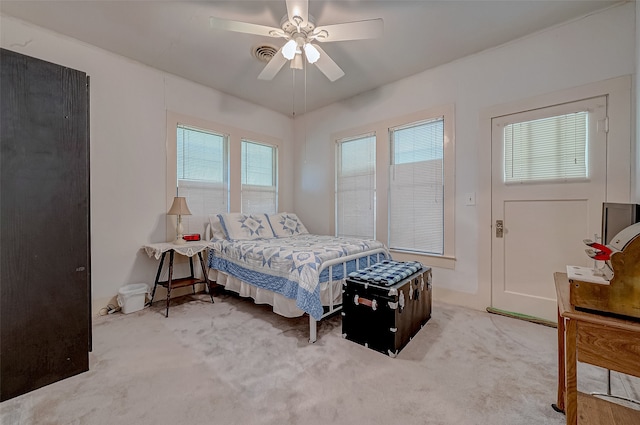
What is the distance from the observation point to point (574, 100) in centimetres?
230

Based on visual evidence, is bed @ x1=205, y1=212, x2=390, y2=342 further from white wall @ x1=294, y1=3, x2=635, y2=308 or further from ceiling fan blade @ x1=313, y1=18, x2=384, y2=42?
ceiling fan blade @ x1=313, y1=18, x2=384, y2=42

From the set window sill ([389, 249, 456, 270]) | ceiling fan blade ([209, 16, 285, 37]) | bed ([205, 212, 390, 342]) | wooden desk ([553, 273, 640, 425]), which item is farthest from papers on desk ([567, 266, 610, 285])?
ceiling fan blade ([209, 16, 285, 37])

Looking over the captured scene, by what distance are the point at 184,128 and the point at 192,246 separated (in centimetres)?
156

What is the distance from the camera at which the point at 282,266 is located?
2.37 metres

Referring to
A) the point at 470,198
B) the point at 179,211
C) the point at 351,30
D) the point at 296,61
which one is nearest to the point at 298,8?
the point at 351,30

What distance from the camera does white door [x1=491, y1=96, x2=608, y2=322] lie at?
225cm

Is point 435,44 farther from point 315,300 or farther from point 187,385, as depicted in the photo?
point 187,385

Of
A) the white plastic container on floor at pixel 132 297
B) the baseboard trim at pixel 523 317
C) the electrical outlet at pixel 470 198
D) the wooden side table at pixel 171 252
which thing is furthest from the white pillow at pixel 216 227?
the baseboard trim at pixel 523 317

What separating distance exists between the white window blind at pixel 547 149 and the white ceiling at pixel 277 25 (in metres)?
0.88

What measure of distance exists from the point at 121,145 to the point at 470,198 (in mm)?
3862

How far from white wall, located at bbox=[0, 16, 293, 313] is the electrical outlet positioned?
3474mm

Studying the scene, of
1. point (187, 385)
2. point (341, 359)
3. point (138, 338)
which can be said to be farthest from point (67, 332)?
point (341, 359)

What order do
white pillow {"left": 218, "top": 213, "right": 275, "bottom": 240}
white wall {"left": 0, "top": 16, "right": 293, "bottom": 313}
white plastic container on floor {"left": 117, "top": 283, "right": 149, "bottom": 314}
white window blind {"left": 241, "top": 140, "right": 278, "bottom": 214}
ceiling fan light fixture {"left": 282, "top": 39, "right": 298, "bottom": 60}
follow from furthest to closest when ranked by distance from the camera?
white window blind {"left": 241, "top": 140, "right": 278, "bottom": 214}, white pillow {"left": 218, "top": 213, "right": 275, "bottom": 240}, white plastic container on floor {"left": 117, "top": 283, "right": 149, "bottom": 314}, white wall {"left": 0, "top": 16, "right": 293, "bottom": 313}, ceiling fan light fixture {"left": 282, "top": 39, "right": 298, "bottom": 60}

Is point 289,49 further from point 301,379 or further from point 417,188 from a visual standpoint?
point 301,379
